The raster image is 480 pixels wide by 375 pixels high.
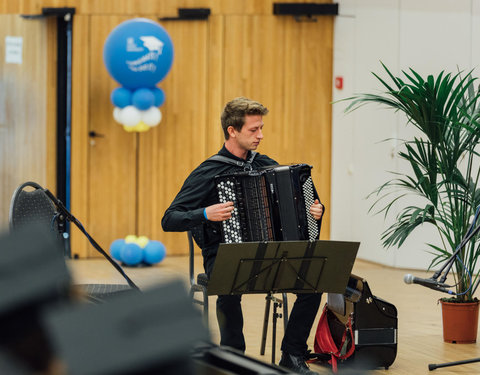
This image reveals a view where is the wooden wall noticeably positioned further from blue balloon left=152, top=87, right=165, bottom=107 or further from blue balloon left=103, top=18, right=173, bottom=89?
blue balloon left=103, top=18, right=173, bottom=89

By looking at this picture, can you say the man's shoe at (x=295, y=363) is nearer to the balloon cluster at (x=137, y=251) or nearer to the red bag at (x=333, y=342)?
the red bag at (x=333, y=342)

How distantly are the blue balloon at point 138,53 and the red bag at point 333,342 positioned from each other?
3678 mm

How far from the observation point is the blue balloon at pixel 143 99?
7.64 metres

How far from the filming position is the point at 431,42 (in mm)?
7797

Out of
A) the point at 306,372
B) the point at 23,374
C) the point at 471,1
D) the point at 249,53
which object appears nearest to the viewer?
the point at 23,374

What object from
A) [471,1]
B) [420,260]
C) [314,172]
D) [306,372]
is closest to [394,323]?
[306,372]

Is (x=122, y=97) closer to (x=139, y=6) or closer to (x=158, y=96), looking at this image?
(x=158, y=96)

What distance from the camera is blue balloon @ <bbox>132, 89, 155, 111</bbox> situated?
25.1 ft

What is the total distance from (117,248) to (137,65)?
177cm

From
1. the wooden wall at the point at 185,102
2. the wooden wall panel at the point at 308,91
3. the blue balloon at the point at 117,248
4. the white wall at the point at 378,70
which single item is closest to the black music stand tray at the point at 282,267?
the white wall at the point at 378,70

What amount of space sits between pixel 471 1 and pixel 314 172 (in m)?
2.50

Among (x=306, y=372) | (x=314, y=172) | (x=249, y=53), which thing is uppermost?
(x=249, y=53)

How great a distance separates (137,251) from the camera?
26.1ft

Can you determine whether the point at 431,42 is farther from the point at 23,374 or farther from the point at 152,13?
the point at 23,374
